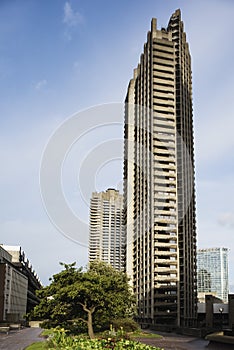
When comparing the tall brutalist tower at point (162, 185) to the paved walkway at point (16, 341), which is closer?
the paved walkway at point (16, 341)

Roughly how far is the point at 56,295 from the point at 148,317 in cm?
7483

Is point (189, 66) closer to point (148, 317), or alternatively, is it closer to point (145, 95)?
point (145, 95)

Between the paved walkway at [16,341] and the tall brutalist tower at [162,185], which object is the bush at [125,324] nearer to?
the paved walkway at [16,341]

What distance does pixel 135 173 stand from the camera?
12938 cm

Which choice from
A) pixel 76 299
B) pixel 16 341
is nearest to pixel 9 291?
pixel 16 341

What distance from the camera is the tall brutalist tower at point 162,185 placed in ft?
359

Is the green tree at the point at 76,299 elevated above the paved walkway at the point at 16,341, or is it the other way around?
the green tree at the point at 76,299

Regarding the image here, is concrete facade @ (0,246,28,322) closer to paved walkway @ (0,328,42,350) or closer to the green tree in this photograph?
paved walkway @ (0,328,42,350)

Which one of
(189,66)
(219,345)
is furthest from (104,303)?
(189,66)

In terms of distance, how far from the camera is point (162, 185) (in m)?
117

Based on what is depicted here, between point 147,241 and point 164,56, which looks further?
point 164,56

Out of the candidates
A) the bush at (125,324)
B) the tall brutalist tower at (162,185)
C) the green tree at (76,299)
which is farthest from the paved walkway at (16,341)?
the tall brutalist tower at (162,185)

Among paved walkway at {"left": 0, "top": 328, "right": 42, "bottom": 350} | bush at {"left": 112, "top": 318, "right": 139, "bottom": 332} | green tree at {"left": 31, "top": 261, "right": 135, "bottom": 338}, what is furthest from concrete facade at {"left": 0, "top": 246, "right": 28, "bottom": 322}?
green tree at {"left": 31, "top": 261, "right": 135, "bottom": 338}

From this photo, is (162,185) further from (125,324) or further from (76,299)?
(76,299)
